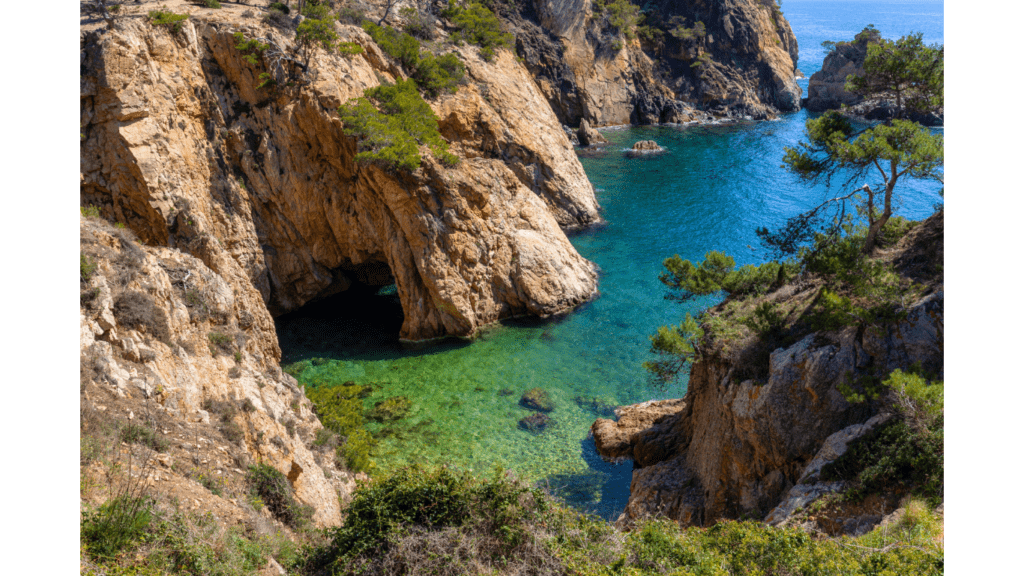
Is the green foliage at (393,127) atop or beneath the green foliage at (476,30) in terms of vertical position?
beneath

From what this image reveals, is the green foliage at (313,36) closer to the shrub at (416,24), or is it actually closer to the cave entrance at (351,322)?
the shrub at (416,24)

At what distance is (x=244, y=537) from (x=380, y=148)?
18.0 metres

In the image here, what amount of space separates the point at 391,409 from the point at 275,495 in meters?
9.97

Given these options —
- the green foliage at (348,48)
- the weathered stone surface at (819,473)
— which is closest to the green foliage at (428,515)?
the weathered stone surface at (819,473)

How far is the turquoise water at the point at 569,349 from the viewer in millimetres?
18609

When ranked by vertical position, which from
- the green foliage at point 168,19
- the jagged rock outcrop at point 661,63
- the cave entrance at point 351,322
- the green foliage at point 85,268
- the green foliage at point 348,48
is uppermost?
the jagged rock outcrop at point 661,63

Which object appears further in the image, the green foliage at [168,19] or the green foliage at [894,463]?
the green foliage at [168,19]

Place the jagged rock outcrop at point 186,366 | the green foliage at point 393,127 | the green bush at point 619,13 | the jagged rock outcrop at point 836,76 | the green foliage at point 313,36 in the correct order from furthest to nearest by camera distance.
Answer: the jagged rock outcrop at point 836,76 → the green bush at point 619,13 → the green foliage at point 313,36 → the green foliage at point 393,127 → the jagged rock outcrop at point 186,366

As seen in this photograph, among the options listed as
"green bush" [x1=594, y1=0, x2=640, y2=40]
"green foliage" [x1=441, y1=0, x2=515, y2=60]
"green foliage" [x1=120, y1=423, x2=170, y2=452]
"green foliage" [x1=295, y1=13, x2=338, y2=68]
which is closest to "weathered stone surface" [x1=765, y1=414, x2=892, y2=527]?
"green foliage" [x1=120, y1=423, x2=170, y2=452]

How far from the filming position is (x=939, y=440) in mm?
9445

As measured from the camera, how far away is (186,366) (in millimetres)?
12211

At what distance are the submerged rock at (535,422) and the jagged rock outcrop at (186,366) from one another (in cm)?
731

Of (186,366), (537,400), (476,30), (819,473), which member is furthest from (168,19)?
(819,473)

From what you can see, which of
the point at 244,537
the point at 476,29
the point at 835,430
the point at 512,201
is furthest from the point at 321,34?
the point at 835,430
